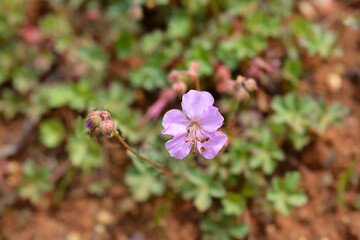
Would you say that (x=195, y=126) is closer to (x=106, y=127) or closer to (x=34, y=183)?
(x=106, y=127)

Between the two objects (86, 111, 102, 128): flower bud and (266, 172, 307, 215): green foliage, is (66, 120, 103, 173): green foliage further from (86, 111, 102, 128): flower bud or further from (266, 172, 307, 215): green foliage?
(266, 172, 307, 215): green foliage

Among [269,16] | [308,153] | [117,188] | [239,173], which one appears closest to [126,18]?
[269,16]

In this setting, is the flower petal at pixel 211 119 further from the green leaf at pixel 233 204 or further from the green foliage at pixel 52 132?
the green foliage at pixel 52 132

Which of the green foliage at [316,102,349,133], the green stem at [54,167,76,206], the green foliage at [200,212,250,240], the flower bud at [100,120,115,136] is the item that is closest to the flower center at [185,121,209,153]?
the flower bud at [100,120,115,136]

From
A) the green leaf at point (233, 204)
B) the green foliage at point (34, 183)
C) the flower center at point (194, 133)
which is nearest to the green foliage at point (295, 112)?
the green leaf at point (233, 204)

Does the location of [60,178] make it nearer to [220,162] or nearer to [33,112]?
[33,112]

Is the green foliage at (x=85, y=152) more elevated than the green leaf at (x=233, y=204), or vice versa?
the green foliage at (x=85, y=152)
